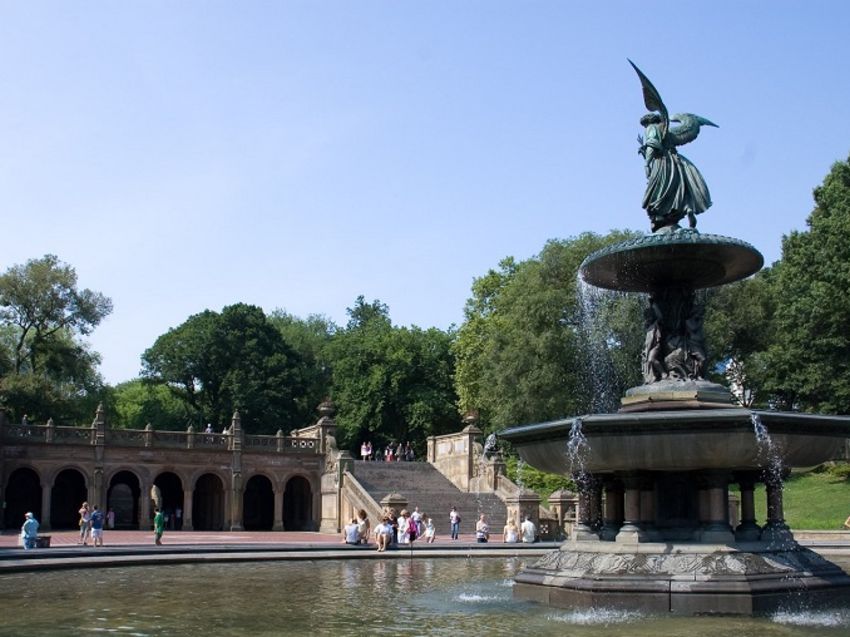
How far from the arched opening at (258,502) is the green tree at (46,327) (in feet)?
40.4

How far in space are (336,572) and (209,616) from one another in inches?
321

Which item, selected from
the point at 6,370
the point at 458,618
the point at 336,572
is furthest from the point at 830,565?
the point at 6,370

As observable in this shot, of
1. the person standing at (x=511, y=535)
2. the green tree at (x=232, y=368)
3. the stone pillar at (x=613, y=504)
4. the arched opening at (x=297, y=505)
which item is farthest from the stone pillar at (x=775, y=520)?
the green tree at (x=232, y=368)

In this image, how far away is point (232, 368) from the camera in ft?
229

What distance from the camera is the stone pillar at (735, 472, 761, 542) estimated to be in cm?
1387

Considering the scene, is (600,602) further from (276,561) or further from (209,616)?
(276,561)

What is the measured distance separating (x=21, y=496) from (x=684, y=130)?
155 ft

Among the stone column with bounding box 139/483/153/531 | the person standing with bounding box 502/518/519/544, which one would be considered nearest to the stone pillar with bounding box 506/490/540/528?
the person standing with bounding box 502/518/519/544

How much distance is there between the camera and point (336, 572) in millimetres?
20156

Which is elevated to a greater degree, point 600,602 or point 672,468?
point 672,468

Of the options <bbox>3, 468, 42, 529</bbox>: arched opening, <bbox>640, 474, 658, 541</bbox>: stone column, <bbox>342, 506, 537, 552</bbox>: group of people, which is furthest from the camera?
<bbox>3, 468, 42, 529</bbox>: arched opening

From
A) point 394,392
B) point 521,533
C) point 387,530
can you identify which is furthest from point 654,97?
point 394,392

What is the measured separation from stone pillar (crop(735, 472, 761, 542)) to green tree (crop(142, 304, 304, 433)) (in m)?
55.5

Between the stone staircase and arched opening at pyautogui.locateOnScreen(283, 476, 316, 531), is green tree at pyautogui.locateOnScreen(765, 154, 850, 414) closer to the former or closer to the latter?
the stone staircase
